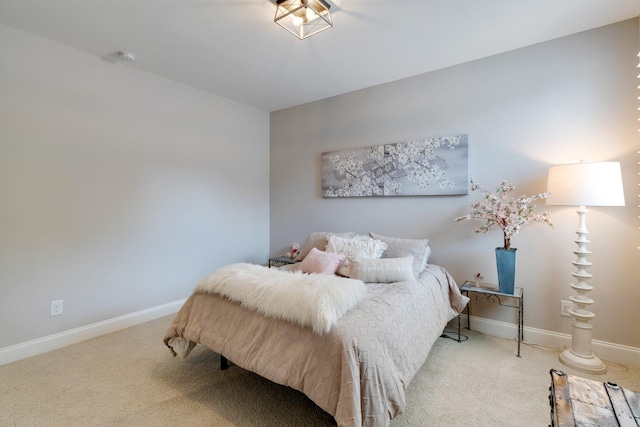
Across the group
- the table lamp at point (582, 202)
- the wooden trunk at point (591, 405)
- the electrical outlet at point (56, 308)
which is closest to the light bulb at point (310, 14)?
the table lamp at point (582, 202)

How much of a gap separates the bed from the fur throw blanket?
1.2 inches

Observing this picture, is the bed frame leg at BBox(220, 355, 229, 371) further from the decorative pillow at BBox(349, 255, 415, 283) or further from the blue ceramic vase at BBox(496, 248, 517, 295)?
the blue ceramic vase at BBox(496, 248, 517, 295)

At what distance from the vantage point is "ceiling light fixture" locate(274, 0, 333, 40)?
6.35ft

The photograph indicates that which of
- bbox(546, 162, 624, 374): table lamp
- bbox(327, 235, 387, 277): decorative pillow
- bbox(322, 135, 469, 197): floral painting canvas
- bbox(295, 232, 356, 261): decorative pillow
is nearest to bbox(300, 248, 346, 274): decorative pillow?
bbox(327, 235, 387, 277): decorative pillow

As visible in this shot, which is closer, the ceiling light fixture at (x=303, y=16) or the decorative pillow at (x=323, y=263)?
the ceiling light fixture at (x=303, y=16)

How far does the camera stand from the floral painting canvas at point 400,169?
281 centimetres

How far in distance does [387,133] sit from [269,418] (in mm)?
2830

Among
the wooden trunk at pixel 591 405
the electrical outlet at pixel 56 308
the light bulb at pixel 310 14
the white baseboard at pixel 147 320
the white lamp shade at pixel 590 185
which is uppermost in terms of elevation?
the light bulb at pixel 310 14

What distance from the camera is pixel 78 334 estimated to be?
2545mm

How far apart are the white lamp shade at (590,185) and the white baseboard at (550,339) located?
1.15 meters

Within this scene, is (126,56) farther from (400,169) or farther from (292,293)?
(400,169)

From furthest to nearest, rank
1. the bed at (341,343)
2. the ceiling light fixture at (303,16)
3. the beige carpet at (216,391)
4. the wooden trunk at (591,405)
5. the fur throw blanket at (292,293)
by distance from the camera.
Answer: the ceiling light fixture at (303,16) < the beige carpet at (216,391) < the fur throw blanket at (292,293) < the bed at (341,343) < the wooden trunk at (591,405)

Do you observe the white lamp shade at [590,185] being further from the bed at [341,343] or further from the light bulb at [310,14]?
the light bulb at [310,14]

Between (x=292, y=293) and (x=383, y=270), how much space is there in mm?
926
